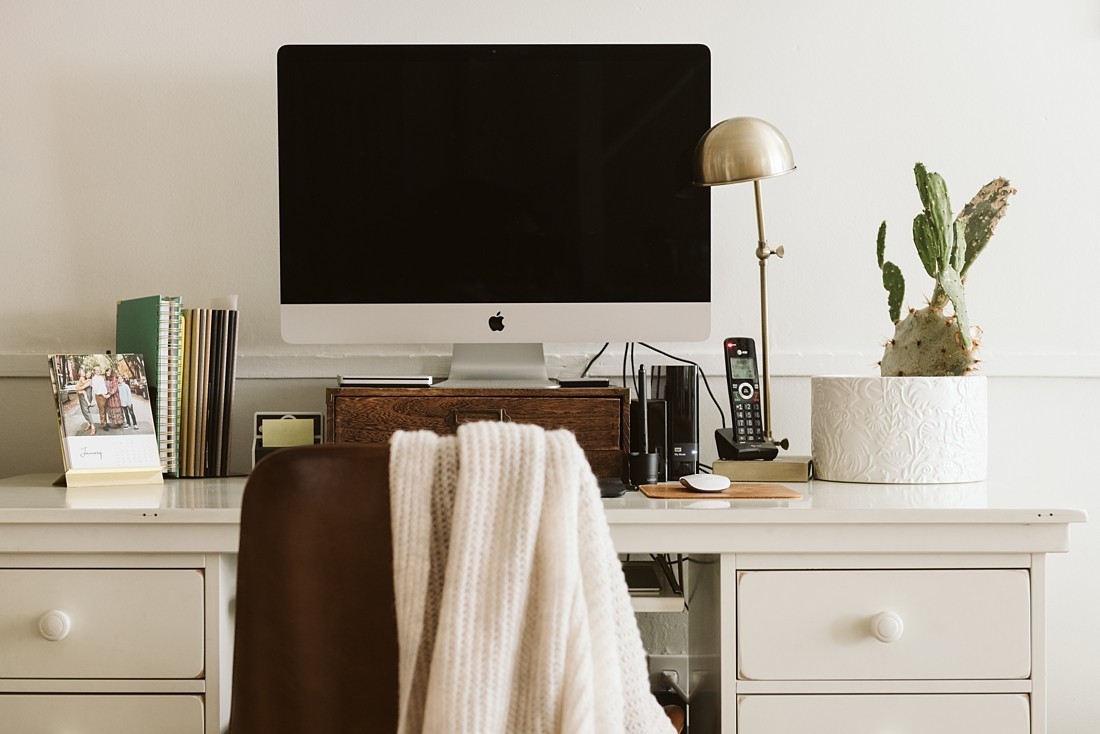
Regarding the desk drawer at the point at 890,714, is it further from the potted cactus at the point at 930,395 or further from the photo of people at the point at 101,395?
the photo of people at the point at 101,395

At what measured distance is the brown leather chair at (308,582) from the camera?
680mm

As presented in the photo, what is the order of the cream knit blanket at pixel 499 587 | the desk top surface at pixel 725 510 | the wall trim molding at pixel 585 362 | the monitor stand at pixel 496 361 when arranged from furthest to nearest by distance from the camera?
the wall trim molding at pixel 585 362 → the monitor stand at pixel 496 361 → the desk top surface at pixel 725 510 → the cream knit blanket at pixel 499 587

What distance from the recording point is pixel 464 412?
140cm

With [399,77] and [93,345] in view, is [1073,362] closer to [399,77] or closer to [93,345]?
[399,77]

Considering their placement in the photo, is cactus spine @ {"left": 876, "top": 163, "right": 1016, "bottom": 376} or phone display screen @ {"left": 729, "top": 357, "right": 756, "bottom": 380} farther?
phone display screen @ {"left": 729, "top": 357, "right": 756, "bottom": 380}

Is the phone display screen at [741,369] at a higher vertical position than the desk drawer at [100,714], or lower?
higher

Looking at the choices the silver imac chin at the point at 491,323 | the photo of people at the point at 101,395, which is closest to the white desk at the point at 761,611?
the photo of people at the point at 101,395

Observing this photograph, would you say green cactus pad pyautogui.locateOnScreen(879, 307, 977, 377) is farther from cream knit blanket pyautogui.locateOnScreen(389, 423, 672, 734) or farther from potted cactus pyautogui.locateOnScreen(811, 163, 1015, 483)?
cream knit blanket pyautogui.locateOnScreen(389, 423, 672, 734)

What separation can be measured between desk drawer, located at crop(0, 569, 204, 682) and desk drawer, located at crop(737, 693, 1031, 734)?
2.31ft

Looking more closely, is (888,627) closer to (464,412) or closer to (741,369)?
(741,369)

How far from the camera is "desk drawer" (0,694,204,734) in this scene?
1.13 metres

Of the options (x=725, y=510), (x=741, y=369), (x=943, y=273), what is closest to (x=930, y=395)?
(x=943, y=273)

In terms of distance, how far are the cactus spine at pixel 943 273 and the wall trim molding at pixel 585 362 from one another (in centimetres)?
28

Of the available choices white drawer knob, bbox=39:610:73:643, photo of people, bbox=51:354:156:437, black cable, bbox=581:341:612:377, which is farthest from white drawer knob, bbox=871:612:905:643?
photo of people, bbox=51:354:156:437
